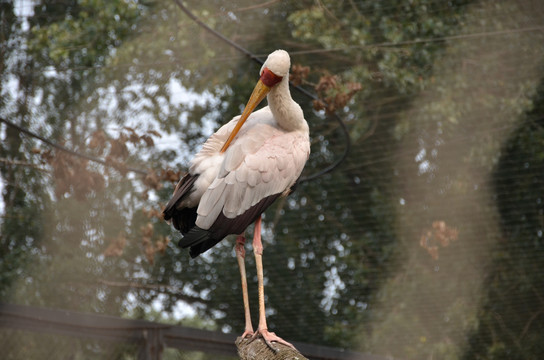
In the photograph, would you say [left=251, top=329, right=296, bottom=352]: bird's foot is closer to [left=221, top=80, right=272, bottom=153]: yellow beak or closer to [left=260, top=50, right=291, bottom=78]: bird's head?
[left=221, top=80, right=272, bottom=153]: yellow beak

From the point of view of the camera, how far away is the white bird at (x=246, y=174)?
273cm

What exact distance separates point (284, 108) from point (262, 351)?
34.9 inches

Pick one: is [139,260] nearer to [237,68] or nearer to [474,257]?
[237,68]

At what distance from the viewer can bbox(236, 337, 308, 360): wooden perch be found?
95.5 inches

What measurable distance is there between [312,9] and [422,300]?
238 centimetres

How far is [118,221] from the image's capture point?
21.7ft

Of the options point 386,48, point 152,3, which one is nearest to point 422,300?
point 386,48

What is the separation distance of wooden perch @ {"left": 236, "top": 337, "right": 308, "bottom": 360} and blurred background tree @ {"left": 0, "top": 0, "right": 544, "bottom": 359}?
3214 millimetres

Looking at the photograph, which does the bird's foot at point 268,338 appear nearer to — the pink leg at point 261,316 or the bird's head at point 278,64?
the pink leg at point 261,316

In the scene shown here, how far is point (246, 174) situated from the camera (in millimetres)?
2842

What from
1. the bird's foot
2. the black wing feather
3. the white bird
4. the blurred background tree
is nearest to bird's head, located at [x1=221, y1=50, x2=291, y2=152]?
the white bird

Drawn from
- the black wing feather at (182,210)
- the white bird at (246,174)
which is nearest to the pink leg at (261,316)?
the white bird at (246,174)

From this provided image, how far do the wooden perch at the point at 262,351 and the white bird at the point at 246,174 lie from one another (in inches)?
1.3

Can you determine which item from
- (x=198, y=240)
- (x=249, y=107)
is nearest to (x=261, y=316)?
(x=198, y=240)
